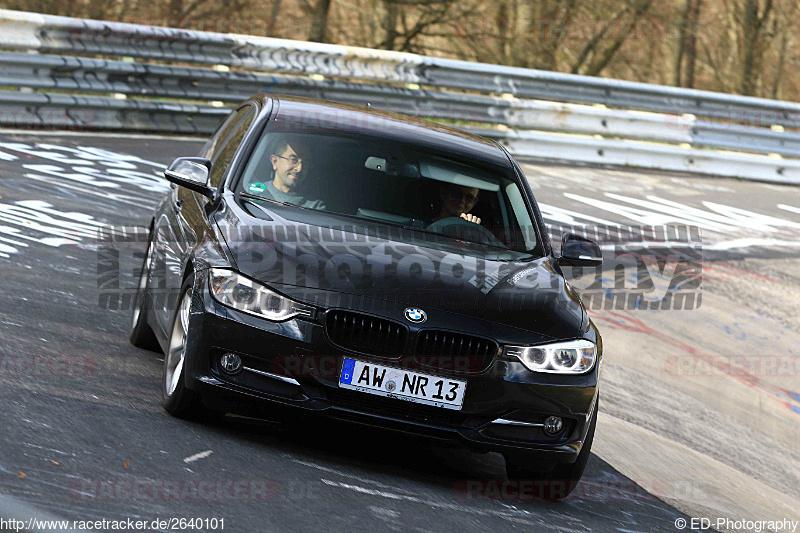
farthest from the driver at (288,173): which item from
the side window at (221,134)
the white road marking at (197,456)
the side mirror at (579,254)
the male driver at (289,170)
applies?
the white road marking at (197,456)

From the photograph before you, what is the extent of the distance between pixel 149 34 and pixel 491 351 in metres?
11.3

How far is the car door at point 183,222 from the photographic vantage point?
19.8 ft

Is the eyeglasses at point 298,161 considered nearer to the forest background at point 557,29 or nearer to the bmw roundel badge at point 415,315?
the bmw roundel badge at point 415,315

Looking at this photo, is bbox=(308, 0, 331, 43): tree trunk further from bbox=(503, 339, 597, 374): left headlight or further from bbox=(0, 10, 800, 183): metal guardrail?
bbox=(503, 339, 597, 374): left headlight

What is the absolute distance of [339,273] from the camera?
5.30 metres

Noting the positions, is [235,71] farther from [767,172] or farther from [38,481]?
[38,481]

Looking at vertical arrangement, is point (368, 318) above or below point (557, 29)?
below

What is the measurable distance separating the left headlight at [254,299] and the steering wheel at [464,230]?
4.25 ft

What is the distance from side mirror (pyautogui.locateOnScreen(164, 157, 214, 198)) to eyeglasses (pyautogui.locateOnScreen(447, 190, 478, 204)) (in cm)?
129

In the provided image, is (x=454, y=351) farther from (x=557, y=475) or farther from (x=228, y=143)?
(x=228, y=143)

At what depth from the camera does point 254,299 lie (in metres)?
5.17

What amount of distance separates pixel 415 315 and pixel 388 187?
4.64ft

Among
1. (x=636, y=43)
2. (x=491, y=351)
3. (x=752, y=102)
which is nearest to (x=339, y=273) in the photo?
(x=491, y=351)

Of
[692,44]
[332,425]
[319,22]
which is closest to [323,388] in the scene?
[332,425]
